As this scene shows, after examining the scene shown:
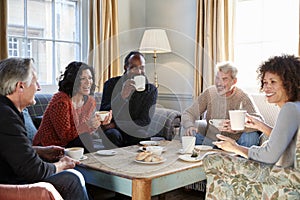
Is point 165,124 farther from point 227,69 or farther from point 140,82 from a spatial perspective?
point 227,69

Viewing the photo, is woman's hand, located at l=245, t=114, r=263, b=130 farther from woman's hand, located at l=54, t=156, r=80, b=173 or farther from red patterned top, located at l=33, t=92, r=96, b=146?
red patterned top, located at l=33, t=92, r=96, b=146

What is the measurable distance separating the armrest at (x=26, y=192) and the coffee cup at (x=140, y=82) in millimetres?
1800

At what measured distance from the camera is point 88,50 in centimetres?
417

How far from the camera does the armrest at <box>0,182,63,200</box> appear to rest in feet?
5.05

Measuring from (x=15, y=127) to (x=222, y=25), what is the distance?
2.80 m

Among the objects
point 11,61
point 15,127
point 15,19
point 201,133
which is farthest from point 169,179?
point 15,19

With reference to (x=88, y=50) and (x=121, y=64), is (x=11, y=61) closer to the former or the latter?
(x=88, y=50)

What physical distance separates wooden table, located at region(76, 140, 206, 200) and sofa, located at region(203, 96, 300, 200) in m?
0.32

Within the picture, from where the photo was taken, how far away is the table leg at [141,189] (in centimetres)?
184

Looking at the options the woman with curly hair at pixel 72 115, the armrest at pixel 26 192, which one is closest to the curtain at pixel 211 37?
the woman with curly hair at pixel 72 115

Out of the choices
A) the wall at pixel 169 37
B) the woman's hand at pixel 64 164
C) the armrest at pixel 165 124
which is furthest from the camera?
the wall at pixel 169 37

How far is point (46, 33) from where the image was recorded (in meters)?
3.99

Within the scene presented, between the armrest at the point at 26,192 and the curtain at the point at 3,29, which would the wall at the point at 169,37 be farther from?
the armrest at the point at 26,192

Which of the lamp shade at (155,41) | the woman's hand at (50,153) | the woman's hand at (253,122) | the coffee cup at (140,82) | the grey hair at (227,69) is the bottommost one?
the woman's hand at (50,153)
